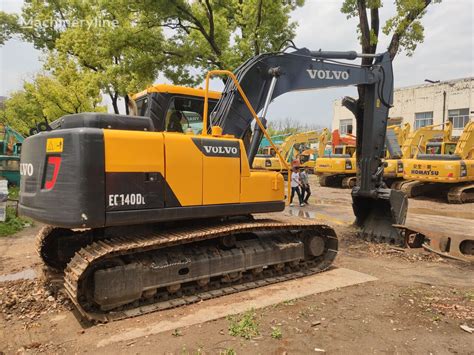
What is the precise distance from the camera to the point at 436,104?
35375 millimetres

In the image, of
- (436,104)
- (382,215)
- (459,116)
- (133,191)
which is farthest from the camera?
(436,104)

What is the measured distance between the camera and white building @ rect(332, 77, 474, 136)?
108ft

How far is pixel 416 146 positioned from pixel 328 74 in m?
13.5

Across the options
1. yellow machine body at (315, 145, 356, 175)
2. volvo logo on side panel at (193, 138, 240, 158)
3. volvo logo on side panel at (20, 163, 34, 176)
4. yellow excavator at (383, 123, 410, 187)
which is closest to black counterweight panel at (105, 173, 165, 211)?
volvo logo on side panel at (193, 138, 240, 158)

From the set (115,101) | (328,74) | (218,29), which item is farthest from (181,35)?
(328,74)

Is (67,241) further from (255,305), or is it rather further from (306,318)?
(306,318)

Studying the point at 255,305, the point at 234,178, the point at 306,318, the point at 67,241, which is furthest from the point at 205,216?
the point at 67,241

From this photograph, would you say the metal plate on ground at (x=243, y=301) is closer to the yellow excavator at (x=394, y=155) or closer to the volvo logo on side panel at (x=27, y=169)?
the volvo logo on side panel at (x=27, y=169)

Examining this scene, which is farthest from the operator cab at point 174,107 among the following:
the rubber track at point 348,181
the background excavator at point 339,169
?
the rubber track at point 348,181

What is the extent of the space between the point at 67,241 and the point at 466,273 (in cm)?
567

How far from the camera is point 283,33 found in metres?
12.9

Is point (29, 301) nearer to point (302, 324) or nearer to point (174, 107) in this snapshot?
point (174, 107)

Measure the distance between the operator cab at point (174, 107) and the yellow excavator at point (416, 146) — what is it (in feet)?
43.5

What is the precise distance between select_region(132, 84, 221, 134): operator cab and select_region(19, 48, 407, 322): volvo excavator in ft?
0.11
